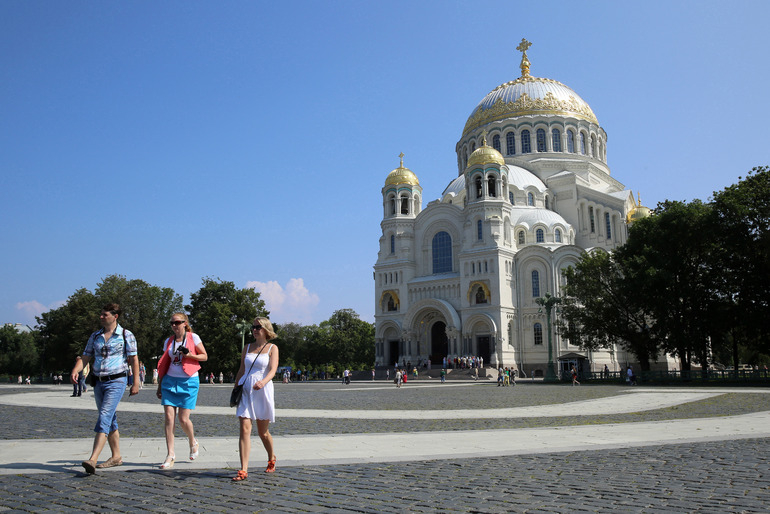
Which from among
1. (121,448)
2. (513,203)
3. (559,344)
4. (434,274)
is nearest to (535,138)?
(513,203)

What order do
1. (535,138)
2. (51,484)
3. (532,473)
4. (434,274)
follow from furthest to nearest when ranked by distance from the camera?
(535,138)
(434,274)
(532,473)
(51,484)

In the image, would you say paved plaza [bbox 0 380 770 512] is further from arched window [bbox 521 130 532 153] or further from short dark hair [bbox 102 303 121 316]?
arched window [bbox 521 130 532 153]

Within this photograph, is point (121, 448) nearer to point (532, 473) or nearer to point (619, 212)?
point (532, 473)

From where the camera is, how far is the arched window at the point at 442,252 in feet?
200

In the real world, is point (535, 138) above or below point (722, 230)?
above

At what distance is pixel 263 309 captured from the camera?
6256cm

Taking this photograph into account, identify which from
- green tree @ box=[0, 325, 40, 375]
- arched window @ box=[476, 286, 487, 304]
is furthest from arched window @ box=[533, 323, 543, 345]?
green tree @ box=[0, 325, 40, 375]

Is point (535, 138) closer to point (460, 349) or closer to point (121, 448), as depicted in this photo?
point (460, 349)

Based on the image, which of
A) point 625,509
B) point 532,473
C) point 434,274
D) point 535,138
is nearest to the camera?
point 625,509

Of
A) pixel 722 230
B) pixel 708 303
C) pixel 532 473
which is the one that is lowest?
pixel 532 473

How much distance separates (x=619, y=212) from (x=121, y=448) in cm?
6153

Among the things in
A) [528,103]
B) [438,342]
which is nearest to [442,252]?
[438,342]

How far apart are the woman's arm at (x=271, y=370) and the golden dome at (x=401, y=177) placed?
57.4 meters

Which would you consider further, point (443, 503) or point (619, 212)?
point (619, 212)
